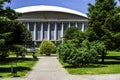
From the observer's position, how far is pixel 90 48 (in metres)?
36.2

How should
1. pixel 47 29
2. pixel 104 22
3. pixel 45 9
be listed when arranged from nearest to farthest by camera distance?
1. pixel 104 22
2. pixel 45 9
3. pixel 47 29

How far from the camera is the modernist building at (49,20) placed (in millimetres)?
157875

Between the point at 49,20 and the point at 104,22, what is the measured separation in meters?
117

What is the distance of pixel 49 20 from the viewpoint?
158750mm

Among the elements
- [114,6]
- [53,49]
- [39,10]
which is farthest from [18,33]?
[39,10]

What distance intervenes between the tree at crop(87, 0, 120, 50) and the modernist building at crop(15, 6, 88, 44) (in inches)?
4487

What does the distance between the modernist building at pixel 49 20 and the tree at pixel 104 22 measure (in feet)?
374

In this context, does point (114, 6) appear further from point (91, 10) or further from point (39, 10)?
point (39, 10)

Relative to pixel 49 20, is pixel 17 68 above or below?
below

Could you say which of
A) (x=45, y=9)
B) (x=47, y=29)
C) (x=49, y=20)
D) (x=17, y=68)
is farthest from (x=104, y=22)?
(x=45, y=9)

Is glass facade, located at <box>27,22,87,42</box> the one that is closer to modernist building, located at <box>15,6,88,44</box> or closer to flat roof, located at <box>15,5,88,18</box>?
modernist building, located at <box>15,6,88,44</box>

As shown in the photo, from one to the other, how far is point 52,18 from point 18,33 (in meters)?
98.7

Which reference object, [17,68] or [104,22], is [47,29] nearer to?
[104,22]

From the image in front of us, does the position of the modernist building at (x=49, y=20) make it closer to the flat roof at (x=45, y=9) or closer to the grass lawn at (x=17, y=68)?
the flat roof at (x=45, y=9)
